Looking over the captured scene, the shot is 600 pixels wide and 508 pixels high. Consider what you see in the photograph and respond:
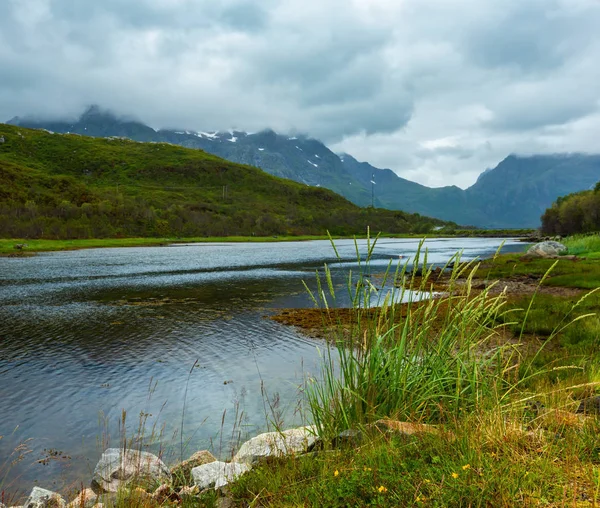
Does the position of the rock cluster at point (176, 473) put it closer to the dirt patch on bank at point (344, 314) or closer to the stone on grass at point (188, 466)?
the stone on grass at point (188, 466)

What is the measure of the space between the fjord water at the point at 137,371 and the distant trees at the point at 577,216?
107m

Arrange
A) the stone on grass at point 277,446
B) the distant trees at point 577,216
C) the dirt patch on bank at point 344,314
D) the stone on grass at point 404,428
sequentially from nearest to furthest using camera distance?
1. the stone on grass at point 404,428
2. the stone on grass at point 277,446
3. the dirt patch on bank at point 344,314
4. the distant trees at point 577,216

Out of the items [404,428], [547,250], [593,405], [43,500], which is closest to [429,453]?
[404,428]

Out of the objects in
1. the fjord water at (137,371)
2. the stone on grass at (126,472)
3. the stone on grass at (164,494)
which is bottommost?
the fjord water at (137,371)

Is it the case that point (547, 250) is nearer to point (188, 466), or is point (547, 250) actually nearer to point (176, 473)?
point (188, 466)

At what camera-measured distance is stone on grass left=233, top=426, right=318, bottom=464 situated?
5.93 m

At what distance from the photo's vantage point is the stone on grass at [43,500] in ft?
18.9

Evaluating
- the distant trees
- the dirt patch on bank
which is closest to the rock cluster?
the dirt patch on bank

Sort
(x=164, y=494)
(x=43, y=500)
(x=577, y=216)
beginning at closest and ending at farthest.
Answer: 1. (x=164, y=494)
2. (x=43, y=500)
3. (x=577, y=216)

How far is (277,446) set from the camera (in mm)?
6035

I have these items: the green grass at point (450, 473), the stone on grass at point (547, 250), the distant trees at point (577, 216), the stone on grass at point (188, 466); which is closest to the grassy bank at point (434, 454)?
the green grass at point (450, 473)

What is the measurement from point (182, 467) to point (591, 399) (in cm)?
665

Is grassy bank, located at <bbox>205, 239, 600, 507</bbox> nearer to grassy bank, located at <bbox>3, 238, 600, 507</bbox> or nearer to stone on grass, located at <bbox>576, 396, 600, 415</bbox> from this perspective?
grassy bank, located at <bbox>3, 238, 600, 507</bbox>

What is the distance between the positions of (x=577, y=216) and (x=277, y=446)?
14078 cm
